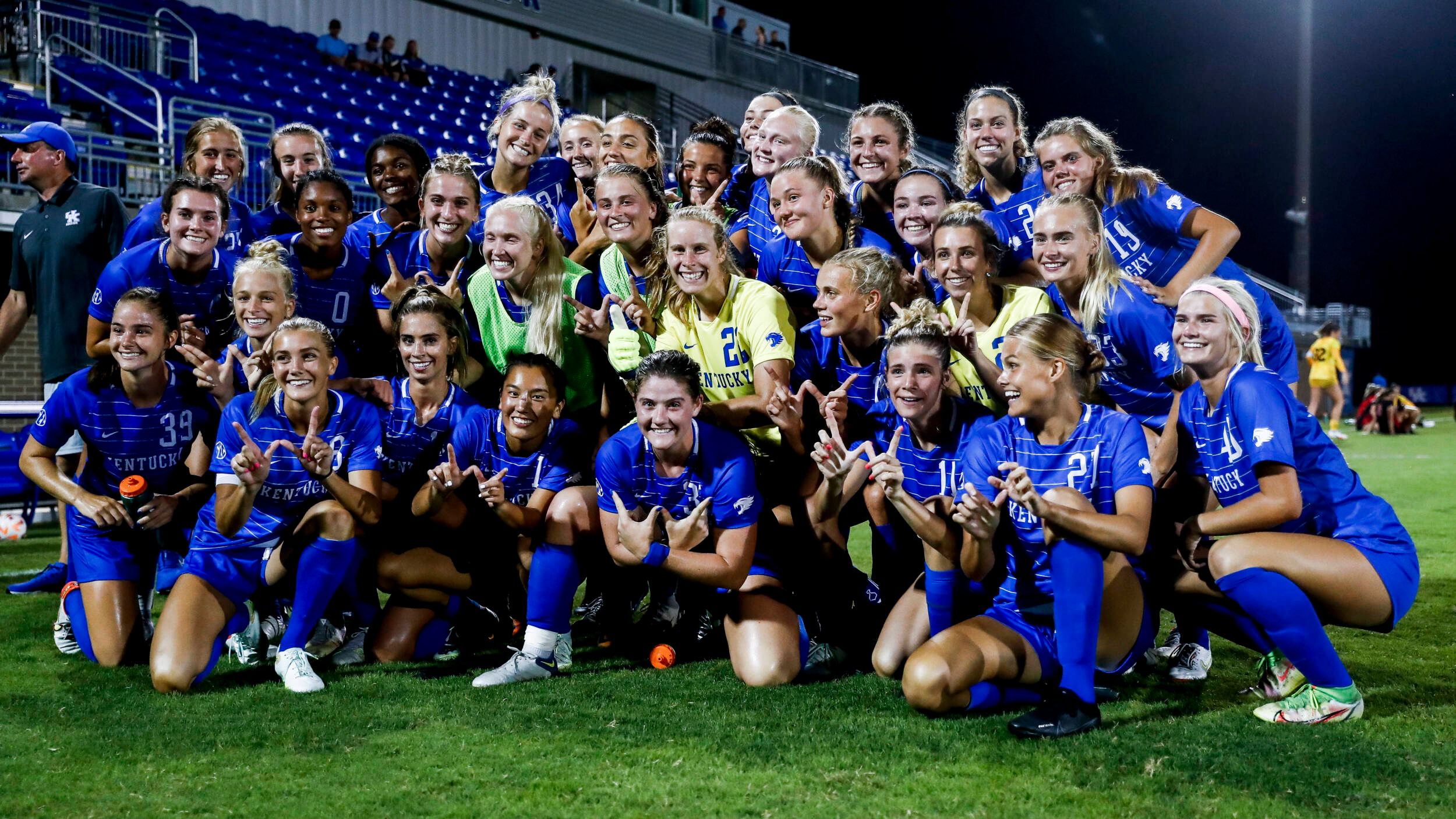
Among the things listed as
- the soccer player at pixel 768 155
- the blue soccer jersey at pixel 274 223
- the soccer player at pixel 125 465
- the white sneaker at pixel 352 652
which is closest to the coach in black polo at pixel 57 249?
the blue soccer jersey at pixel 274 223

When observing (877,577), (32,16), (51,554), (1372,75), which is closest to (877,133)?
(877,577)

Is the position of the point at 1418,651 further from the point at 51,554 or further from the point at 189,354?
the point at 51,554

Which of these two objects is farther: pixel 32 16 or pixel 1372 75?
pixel 1372 75

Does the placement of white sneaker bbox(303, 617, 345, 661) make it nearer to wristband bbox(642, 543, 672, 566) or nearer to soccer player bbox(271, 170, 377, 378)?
soccer player bbox(271, 170, 377, 378)

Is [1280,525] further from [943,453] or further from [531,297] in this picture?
[531,297]

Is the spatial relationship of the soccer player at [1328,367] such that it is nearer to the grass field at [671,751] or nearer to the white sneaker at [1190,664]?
the grass field at [671,751]

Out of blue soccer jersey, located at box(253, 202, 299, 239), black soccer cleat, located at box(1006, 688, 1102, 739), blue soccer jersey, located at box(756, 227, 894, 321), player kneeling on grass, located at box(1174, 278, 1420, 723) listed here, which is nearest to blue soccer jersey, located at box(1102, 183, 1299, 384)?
player kneeling on grass, located at box(1174, 278, 1420, 723)

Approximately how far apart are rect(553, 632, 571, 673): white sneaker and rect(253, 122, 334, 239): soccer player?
2.33 metres

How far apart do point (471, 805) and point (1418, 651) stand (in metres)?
3.30

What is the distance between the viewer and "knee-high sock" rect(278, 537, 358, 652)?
3770 millimetres

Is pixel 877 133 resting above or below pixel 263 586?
above

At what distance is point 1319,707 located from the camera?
306 cm

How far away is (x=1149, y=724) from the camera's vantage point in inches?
122

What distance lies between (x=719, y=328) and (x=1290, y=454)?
1.84m
